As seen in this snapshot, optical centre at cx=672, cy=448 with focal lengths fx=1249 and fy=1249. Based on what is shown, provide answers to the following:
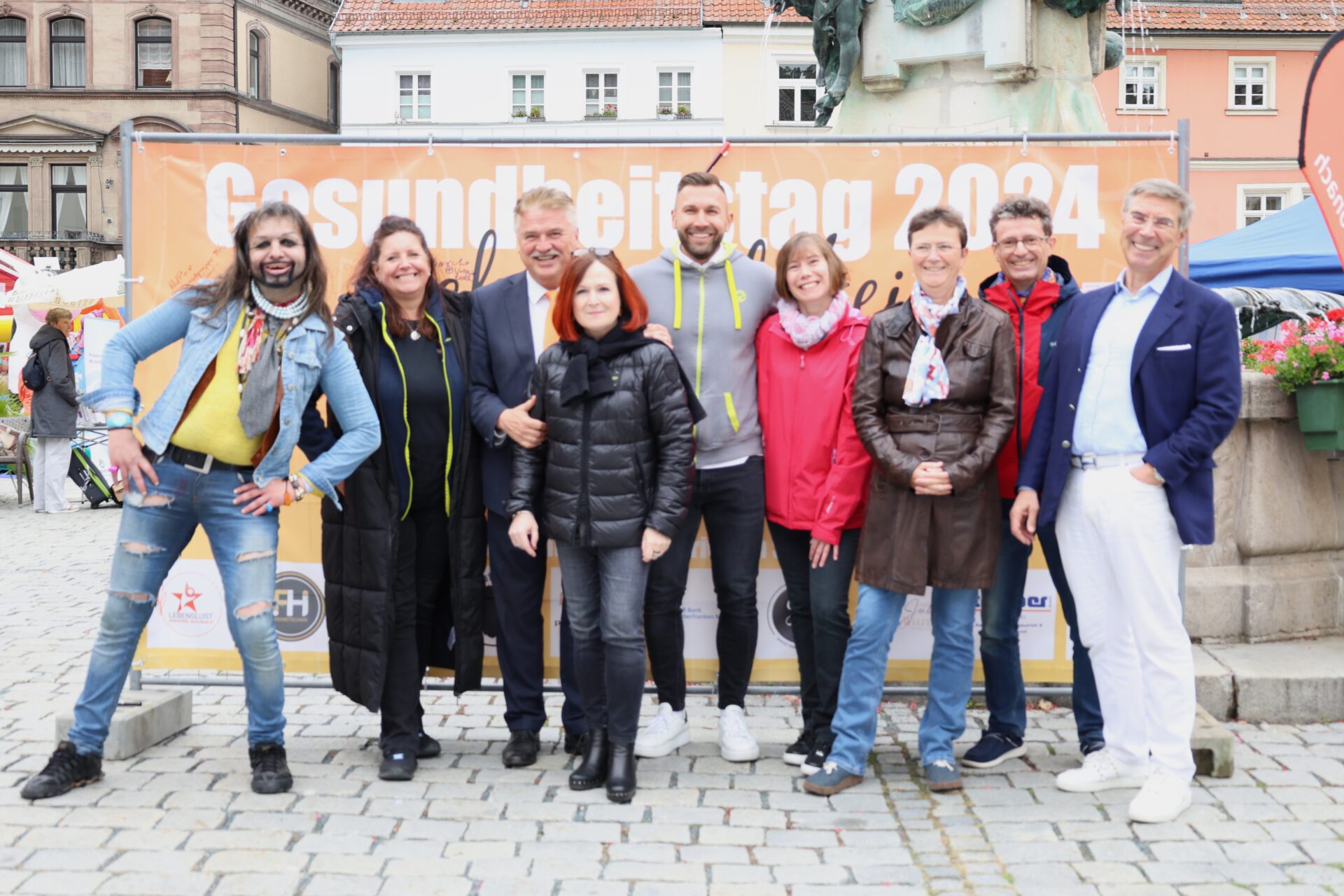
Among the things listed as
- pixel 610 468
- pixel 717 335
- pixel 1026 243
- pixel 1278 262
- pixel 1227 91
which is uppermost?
pixel 1227 91

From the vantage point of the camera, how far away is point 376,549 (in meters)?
4.44

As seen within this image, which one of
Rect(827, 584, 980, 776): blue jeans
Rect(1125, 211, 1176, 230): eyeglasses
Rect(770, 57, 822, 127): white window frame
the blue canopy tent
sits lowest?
Rect(827, 584, 980, 776): blue jeans

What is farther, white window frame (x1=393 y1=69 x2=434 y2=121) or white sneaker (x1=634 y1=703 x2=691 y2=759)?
white window frame (x1=393 y1=69 x2=434 y2=121)

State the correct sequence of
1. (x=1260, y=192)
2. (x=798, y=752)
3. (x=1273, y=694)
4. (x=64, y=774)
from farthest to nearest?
→ (x=1260, y=192), (x=1273, y=694), (x=798, y=752), (x=64, y=774)

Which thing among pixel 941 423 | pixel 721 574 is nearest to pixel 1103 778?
pixel 941 423

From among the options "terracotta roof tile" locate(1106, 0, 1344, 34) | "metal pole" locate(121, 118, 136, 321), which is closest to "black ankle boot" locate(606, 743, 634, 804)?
"metal pole" locate(121, 118, 136, 321)

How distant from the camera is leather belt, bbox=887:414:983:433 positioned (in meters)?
4.22

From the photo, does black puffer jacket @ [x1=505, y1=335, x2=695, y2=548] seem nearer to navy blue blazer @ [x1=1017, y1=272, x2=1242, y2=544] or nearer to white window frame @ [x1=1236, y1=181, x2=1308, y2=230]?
navy blue blazer @ [x1=1017, y1=272, x2=1242, y2=544]

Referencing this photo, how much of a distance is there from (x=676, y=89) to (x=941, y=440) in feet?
114

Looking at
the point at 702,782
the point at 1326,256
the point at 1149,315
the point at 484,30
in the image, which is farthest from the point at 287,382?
the point at 484,30

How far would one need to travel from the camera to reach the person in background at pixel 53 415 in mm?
13312

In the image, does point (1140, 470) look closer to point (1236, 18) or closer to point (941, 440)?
point (941, 440)

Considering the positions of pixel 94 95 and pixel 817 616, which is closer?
pixel 817 616

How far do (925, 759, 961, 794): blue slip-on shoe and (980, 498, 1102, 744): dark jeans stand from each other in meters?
0.39
